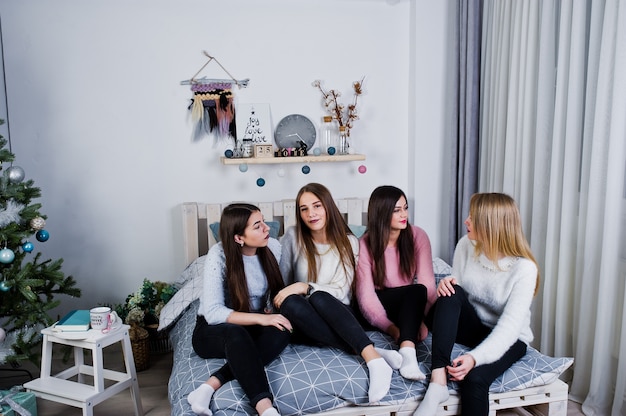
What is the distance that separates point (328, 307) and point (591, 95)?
1.44 meters

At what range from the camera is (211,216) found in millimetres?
3389

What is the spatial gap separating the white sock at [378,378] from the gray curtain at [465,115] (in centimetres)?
155

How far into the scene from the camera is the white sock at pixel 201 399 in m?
1.90

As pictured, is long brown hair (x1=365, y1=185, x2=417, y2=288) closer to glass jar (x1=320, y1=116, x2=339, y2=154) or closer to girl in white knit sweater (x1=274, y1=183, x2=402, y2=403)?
girl in white knit sweater (x1=274, y1=183, x2=402, y2=403)

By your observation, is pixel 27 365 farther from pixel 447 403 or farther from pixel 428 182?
pixel 428 182

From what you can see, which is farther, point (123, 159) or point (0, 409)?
point (123, 159)

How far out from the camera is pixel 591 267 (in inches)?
94.0

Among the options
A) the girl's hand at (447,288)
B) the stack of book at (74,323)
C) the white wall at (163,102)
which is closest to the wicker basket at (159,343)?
the white wall at (163,102)

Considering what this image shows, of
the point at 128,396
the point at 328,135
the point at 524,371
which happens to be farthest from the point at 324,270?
the point at 328,135

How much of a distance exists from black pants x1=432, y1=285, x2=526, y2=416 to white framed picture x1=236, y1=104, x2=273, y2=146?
5.48ft

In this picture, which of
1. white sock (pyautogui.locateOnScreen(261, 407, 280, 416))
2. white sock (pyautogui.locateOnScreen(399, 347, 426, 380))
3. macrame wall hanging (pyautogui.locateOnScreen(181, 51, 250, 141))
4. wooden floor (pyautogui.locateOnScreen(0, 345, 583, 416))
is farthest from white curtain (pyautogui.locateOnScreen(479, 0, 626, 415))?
macrame wall hanging (pyautogui.locateOnScreen(181, 51, 250, 141))

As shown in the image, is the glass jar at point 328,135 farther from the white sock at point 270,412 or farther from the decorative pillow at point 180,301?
the white sock at point 270,412

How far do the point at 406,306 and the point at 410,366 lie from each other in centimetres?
29

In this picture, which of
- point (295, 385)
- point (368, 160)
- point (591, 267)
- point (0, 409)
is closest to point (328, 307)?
point (295, 385)
